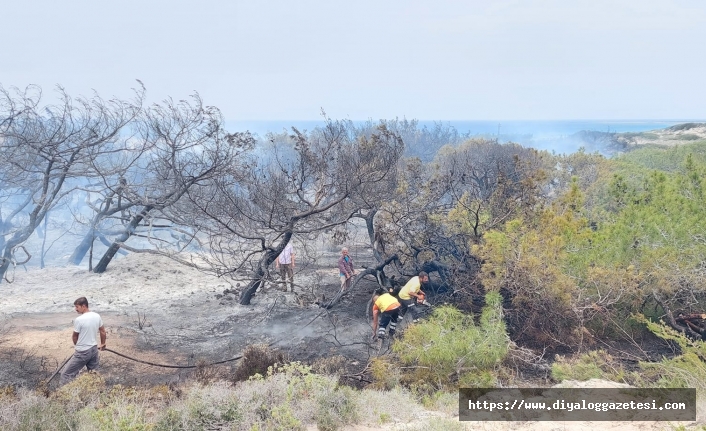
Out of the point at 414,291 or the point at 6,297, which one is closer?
the point at 414,291

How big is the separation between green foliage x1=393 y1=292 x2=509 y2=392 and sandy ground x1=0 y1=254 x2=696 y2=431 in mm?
1418

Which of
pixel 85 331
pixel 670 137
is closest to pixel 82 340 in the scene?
pixel 85 331

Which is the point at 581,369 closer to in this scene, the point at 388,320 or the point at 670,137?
the point at 388,320

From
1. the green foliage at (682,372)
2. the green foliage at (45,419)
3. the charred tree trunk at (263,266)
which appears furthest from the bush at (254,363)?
the green foliage at (682,372)

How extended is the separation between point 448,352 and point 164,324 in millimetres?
6631

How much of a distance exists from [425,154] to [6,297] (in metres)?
39.5

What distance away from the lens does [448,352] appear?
7453 millimetres

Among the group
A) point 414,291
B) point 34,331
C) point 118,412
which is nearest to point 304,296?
point 414,291

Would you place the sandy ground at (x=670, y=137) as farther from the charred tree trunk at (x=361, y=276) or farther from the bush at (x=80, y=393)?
the bush at (x=80, y=393)

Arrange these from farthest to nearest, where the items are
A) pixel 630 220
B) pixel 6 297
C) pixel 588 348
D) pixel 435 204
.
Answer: pixel 435 204 → pixel 6 297 → pixel 630 220 → pixel 588 348

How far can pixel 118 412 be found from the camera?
5.31 meters

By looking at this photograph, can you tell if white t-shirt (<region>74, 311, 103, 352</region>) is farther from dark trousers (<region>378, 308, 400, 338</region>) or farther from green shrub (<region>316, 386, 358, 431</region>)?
dark trousers (<region>378, 308, 400, 338</region>)

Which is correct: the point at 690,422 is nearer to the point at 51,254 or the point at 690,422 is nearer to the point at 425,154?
the point at 51,254

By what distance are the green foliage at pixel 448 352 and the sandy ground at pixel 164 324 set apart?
4.65 ft
